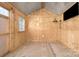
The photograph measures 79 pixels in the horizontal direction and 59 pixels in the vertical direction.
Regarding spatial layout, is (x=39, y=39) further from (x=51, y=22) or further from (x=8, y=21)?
(x=8, y=21)

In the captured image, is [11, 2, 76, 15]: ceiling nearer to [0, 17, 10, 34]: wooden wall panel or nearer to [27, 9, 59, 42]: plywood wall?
[0, 17, 10, 34]: wooden wall panel

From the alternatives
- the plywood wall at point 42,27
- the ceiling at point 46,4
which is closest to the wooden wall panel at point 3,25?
the ceiling at point 46,4

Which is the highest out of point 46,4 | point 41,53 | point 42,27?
point 46,4

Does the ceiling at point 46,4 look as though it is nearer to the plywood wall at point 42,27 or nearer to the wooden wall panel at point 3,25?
the wooden wall panel at point 3,25

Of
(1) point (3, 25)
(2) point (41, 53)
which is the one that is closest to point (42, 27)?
(2) point (41, 53)

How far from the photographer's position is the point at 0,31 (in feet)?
13.2

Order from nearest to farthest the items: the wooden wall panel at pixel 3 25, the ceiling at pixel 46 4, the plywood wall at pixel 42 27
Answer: the wooden wall panel at pixel 3 25 < the ceiling at pixel 46 4 < the plywood wall at pixel 42 27

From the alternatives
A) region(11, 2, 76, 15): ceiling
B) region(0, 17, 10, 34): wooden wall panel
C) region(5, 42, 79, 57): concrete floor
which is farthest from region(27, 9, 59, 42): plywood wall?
region(0, 17, 10, 34): wooden wall panel

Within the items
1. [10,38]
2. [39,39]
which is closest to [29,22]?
[39,39]

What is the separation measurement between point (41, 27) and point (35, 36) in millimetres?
681

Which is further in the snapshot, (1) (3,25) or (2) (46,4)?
(2) (46,4)

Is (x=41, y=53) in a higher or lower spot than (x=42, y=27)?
lower

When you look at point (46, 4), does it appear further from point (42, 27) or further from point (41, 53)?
point (41, 53)

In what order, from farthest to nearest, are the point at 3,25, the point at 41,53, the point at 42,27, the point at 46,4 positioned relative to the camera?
the point at 42,27 → the point at 46,4 → the point at 41,53 → the point at 3,25
